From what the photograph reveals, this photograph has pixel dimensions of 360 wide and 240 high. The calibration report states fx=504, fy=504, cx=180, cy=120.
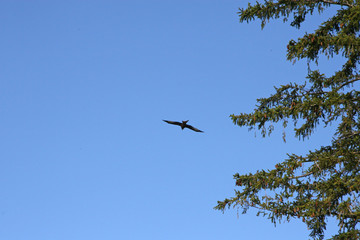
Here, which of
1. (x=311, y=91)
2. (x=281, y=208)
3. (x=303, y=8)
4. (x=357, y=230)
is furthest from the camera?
(x=303, y=8)

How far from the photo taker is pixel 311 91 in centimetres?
1209

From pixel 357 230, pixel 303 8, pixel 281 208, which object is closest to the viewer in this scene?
pixel 357 230

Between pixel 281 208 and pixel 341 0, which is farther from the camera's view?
pixel 341 0

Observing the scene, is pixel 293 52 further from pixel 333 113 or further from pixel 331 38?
pixel 333 113

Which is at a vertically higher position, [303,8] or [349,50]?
[303,8]

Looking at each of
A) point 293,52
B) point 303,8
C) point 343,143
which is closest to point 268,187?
point 343,143

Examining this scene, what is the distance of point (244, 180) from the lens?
11664 millimetres

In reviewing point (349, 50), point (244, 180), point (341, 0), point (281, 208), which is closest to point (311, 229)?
point (281, 208)

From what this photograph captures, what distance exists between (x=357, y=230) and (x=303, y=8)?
590cm

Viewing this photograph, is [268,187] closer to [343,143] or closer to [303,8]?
[343,143]

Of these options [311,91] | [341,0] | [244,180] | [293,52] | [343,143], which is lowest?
[244,180]

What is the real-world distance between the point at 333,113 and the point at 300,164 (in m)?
1.42

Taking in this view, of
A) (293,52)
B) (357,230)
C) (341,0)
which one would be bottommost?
(357,230)

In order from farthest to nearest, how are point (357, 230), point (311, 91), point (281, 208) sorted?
point (311, 91) < point (281, 208) < point (357, 230)
